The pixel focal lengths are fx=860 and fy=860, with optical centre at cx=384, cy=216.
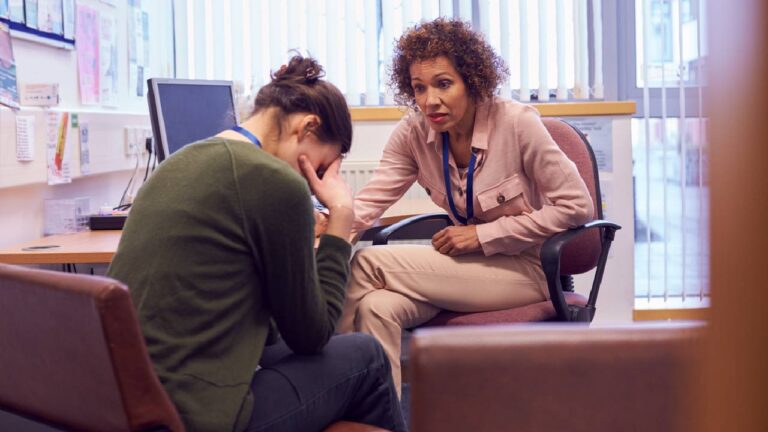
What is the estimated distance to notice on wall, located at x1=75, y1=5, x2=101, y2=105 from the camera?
2746 millimetres

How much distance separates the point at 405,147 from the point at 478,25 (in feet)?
5.10

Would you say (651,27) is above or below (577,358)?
above

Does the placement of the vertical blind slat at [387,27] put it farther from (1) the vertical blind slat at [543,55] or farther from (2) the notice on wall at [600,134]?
(2) the notice on wall at [600,134]

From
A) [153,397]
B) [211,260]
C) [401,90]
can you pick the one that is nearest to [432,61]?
[401,90]

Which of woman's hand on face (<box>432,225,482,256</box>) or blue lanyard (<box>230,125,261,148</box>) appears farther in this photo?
woman's hand on face (<box>432,225,482,256</box>)

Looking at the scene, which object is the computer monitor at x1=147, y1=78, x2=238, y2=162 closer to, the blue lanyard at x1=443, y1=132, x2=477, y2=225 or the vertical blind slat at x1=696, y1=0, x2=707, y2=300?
the blue lanyard at x1=443, y1=132, x2=477, y2=225

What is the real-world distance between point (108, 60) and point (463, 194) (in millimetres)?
1519

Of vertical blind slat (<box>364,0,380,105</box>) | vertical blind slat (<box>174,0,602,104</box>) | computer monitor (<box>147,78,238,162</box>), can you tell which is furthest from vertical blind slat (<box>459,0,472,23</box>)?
computer monitor (<box>147,78,238,162</box>)

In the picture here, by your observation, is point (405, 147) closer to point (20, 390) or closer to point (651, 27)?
point (20, 390)

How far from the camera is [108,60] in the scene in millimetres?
3008

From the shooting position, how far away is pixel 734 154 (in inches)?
6.3

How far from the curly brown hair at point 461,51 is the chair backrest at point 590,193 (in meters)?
0.28

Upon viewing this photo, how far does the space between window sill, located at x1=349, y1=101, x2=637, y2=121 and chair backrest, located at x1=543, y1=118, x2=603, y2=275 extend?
1.11 metres

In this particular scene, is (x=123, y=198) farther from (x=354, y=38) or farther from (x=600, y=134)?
(x=600, y=134)
